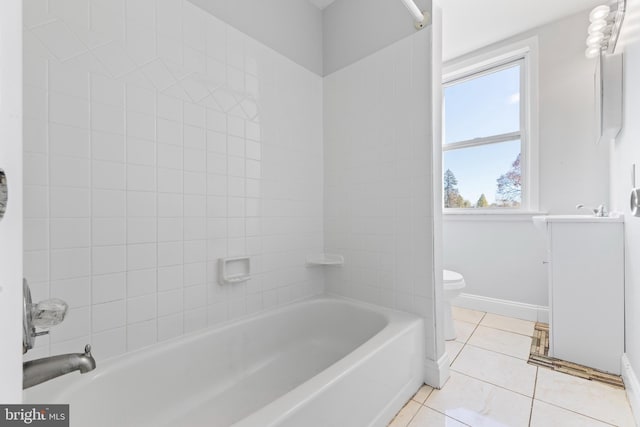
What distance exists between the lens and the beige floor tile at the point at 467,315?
2357 millimetres

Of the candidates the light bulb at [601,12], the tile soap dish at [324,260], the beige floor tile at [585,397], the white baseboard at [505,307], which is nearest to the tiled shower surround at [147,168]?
the tile soap dish at [324,260]

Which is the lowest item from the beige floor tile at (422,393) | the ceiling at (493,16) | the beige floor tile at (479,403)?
the beige floor tile at (422,393)

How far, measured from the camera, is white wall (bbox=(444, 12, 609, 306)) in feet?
A: 6.90

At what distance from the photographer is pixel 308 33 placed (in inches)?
78.9

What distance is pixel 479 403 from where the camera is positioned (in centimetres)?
135

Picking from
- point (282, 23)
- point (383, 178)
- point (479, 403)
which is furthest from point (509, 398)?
point (282, 23)

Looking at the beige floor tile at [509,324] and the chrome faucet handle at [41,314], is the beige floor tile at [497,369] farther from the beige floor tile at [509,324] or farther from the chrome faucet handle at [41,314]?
the chrome faucet handle at [41,314]

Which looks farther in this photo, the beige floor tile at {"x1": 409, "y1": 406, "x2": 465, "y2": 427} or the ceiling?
the ceiling

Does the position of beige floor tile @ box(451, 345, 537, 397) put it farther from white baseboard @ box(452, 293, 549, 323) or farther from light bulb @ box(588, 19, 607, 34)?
light bulb @ box(588, 19, 607, 34)

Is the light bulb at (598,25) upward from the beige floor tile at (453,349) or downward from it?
upward

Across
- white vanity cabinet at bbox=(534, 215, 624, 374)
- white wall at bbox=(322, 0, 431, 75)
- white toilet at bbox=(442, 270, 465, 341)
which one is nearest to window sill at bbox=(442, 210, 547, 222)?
white vanity cabinet at bbox=(534, 215, 624, 374)

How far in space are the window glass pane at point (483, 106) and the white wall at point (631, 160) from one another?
3.11 feet
